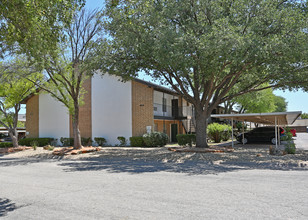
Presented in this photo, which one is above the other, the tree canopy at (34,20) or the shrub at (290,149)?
the tree canopy at (34,20)

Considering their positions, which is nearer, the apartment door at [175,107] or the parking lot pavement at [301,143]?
the parking lot pavement at [301,143]

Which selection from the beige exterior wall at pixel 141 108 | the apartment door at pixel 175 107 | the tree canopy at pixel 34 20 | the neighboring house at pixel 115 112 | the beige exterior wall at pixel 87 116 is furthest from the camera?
the apartment door at pixel 175 107

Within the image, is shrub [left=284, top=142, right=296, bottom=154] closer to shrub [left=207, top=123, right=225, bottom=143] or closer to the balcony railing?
shrub [left=207, top=123, right=225, bottom=143]

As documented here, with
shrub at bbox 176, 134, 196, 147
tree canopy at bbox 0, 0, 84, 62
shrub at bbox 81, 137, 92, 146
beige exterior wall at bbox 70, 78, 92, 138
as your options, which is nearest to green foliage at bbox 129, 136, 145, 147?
shrub at bbox 176, 134, 196, 147

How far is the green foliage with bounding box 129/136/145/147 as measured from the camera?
22.4 metres

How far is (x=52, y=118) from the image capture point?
2881 centimetres

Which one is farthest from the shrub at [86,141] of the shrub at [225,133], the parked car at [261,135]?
the parked car at [261,135]

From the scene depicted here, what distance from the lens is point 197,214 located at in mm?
5109

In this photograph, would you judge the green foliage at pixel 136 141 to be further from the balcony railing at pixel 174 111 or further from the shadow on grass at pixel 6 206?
the shadow on grass at pixel 6 206

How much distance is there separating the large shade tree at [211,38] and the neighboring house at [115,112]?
8128 millimetres

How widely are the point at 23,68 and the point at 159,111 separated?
39.9ft

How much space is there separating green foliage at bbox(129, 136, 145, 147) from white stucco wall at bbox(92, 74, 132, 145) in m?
1.45

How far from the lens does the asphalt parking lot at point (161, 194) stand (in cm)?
525

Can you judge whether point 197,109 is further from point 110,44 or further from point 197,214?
point 197,214
